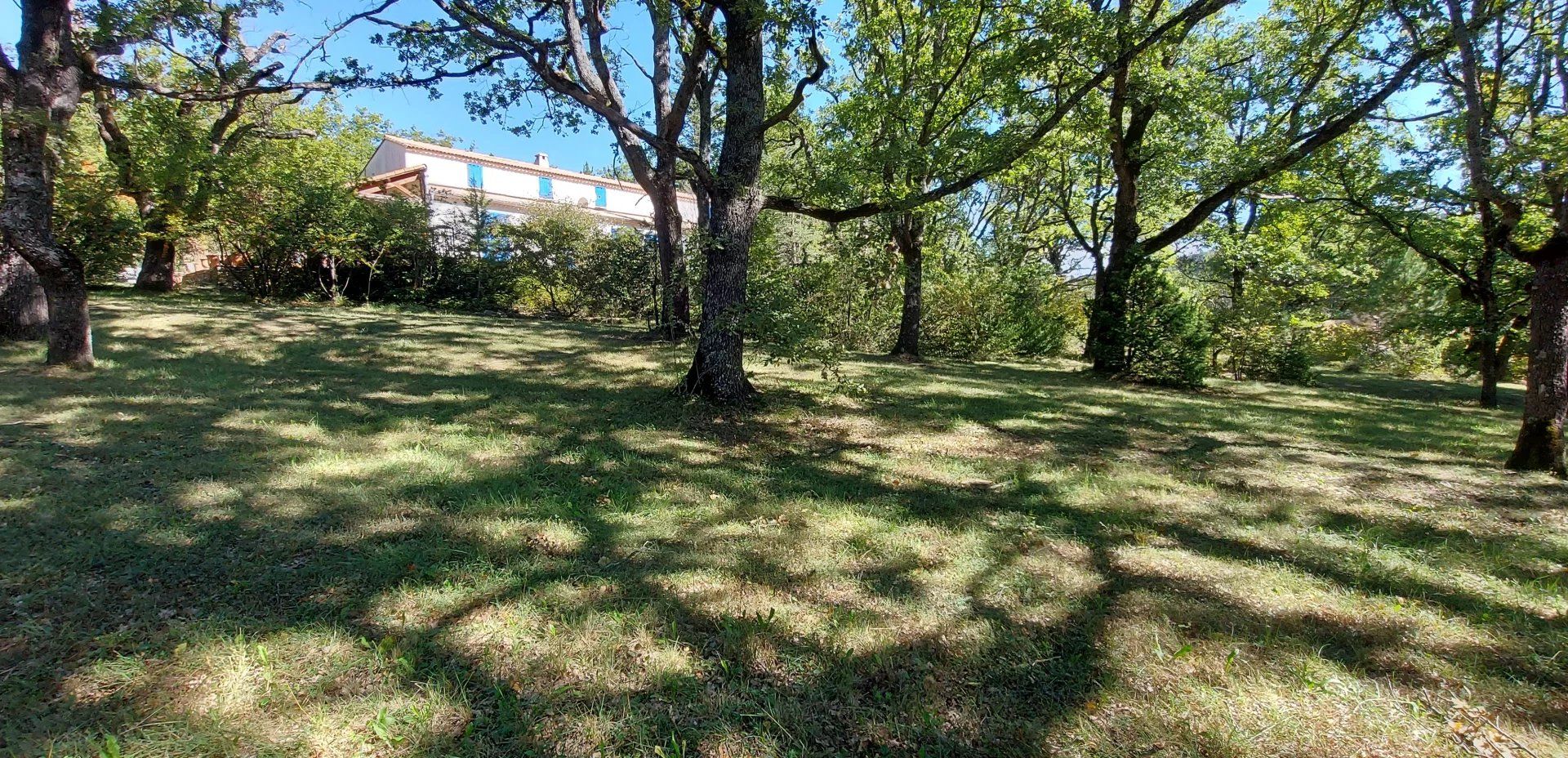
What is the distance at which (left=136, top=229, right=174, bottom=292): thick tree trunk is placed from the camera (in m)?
14.3

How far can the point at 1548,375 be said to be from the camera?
211 inches

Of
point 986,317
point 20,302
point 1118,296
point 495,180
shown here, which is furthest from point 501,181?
point 1118,296

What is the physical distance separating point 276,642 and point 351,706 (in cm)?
60

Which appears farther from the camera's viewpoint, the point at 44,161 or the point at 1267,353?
the point at 1267,353

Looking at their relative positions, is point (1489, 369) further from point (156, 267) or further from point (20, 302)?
point (156, 267)

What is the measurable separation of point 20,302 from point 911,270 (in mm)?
13687

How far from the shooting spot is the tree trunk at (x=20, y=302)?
7.39 m

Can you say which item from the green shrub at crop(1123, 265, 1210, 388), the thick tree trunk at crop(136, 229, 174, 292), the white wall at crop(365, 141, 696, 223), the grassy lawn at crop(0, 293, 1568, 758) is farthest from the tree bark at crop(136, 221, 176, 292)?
the green shrub at crop(1123, 265, 1210, 388)

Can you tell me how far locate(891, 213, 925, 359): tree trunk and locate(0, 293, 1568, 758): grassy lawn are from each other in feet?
25.5

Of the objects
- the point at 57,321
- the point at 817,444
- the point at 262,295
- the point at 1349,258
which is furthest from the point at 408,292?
the point at 1349,258

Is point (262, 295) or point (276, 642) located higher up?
point (262, 295)

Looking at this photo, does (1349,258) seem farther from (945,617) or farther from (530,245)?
(530,245)

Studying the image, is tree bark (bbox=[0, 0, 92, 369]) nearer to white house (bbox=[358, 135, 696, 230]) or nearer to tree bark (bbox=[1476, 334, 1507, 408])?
white house (bbox=[358, 135, 696, 230])

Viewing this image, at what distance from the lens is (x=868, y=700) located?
2.29 m
